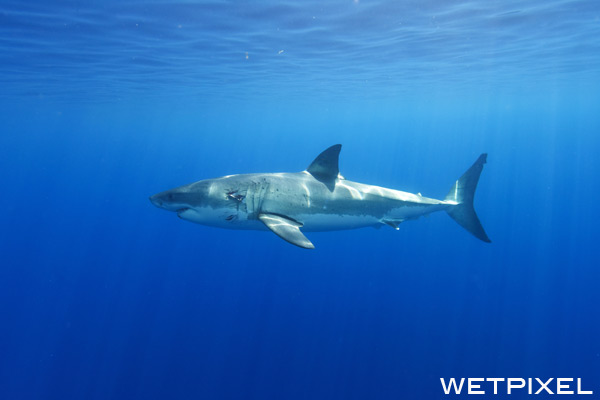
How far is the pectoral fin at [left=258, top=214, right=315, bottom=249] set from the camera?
18.2 feet

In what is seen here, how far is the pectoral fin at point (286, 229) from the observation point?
554cm

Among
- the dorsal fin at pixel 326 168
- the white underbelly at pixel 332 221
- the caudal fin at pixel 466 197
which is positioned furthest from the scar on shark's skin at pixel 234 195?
the caudal fin at pixel 466 197

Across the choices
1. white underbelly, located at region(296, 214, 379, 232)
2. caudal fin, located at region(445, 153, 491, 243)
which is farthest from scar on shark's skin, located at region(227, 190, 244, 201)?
caudal fin, located at region(445, 153, 491, 243)

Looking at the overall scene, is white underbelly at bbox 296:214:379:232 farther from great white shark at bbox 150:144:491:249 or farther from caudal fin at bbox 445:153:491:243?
caudal fin at bbox 445:153:491:243

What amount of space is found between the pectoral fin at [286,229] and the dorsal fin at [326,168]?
1.69m

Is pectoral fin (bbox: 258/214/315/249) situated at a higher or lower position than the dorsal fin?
lower

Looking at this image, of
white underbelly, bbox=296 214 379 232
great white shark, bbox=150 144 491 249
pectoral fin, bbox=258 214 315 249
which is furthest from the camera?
white underbelly, bbox=296 214 379 232

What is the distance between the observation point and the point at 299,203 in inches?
280

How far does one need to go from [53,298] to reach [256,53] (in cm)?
1817

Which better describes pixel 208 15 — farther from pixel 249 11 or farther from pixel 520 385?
pixel 520 385

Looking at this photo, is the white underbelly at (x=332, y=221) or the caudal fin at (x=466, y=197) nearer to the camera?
the white underbelly at (x=332, y=221)

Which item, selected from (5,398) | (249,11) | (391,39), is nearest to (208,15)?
(249,11)

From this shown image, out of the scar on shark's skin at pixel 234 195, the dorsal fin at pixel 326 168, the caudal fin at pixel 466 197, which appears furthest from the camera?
the caudal fin at pixel 466 197

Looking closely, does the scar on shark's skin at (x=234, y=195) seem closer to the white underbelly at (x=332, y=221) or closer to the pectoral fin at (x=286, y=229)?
the pectoral fin at (x=286, y=229)
